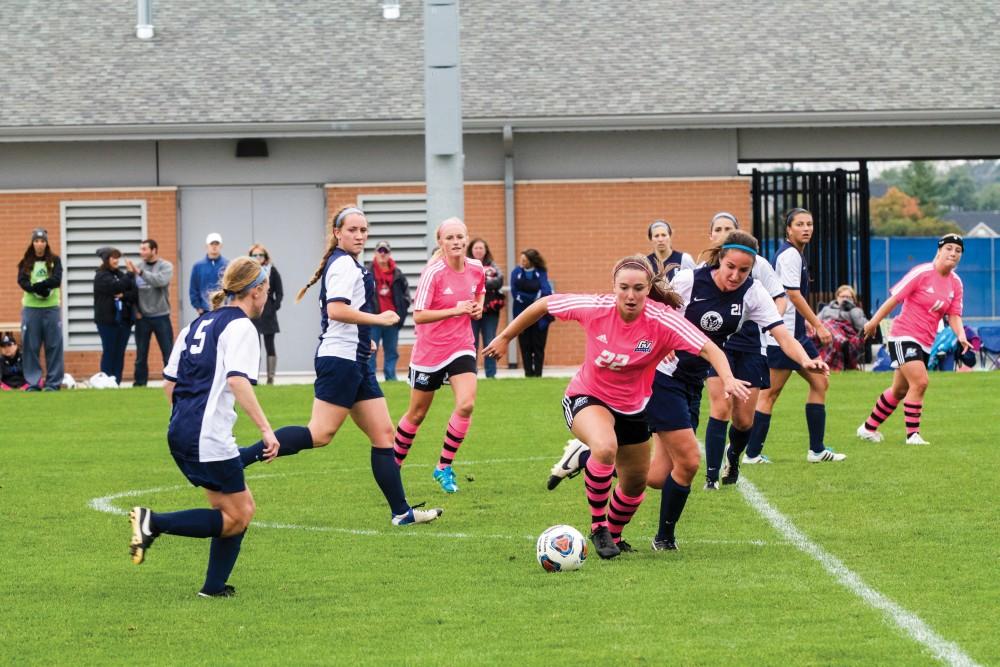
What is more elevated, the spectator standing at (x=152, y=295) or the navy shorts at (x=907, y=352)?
the spectator standing at (x=152, y=295)

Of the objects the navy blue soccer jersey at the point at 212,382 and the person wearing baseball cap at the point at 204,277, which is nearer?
the navy blue soccer jersey at the point at 212,382

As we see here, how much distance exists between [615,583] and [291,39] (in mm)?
21465

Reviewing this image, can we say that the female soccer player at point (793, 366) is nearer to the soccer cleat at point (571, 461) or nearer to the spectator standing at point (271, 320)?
the soccer cleat at point (571, 461)

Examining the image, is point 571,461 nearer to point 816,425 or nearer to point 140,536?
point 816,425

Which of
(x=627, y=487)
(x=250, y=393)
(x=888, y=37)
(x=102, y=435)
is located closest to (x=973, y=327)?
(x=888, y=37)

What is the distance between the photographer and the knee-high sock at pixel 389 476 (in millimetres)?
9578

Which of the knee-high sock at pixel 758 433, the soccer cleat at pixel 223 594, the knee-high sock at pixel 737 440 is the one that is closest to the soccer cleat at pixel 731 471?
the knee-high sock at pixel 737 440

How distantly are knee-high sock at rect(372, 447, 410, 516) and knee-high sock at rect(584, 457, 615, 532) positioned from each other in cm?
150

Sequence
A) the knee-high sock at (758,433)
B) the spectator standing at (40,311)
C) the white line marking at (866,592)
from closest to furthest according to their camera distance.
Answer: the white line marking at (866,592)
the knee-high sock at (758,433)
the spectator standing at (40,311)

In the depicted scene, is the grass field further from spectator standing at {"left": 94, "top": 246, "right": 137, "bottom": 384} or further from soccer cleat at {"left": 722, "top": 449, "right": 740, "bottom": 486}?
spectator standing at {"left": 94, "top": 246, "right": 137, "bottom": 384}

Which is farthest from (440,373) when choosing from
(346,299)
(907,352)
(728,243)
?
(907,352)

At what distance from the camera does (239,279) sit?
728 centimetres

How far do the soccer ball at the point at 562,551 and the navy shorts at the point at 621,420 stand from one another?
58cm

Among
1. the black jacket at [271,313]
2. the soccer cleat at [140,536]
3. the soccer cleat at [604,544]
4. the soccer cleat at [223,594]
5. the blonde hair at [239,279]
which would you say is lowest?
the soccer cleat at [223,594]
